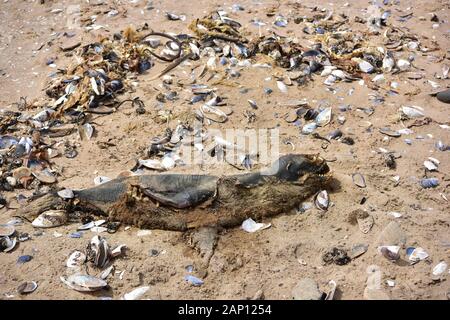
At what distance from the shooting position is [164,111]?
4.50 metres

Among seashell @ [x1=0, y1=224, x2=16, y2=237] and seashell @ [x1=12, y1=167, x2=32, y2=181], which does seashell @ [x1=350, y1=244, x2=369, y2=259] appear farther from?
seashell @ [x1=12, y1=167, x2=32, y2=181]

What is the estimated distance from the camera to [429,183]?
11.6ft

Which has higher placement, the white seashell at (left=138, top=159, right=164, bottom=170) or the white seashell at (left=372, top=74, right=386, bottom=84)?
the white seashell at (left=372, top=74, right=386, bottom=84)

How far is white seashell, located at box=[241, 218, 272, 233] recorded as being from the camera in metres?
3.22

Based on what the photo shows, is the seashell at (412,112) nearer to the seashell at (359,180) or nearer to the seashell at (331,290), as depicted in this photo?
the seashell at (359,180)

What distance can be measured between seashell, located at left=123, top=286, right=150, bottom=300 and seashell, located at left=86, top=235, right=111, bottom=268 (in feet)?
0.93

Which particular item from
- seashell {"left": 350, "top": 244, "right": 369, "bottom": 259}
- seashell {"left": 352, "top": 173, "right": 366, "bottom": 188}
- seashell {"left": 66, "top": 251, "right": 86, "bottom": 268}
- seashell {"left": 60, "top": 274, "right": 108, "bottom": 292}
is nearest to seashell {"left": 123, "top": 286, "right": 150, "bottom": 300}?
seashell {"left": 60, "top": 274, "right": 108, "bottom": 292}

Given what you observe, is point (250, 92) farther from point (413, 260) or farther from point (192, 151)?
point (413, 260)

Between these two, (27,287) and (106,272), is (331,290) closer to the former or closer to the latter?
(106,272)

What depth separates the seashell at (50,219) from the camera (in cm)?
329

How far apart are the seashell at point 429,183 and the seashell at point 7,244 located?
3024mm

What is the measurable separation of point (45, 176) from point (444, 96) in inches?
147

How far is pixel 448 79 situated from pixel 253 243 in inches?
120
